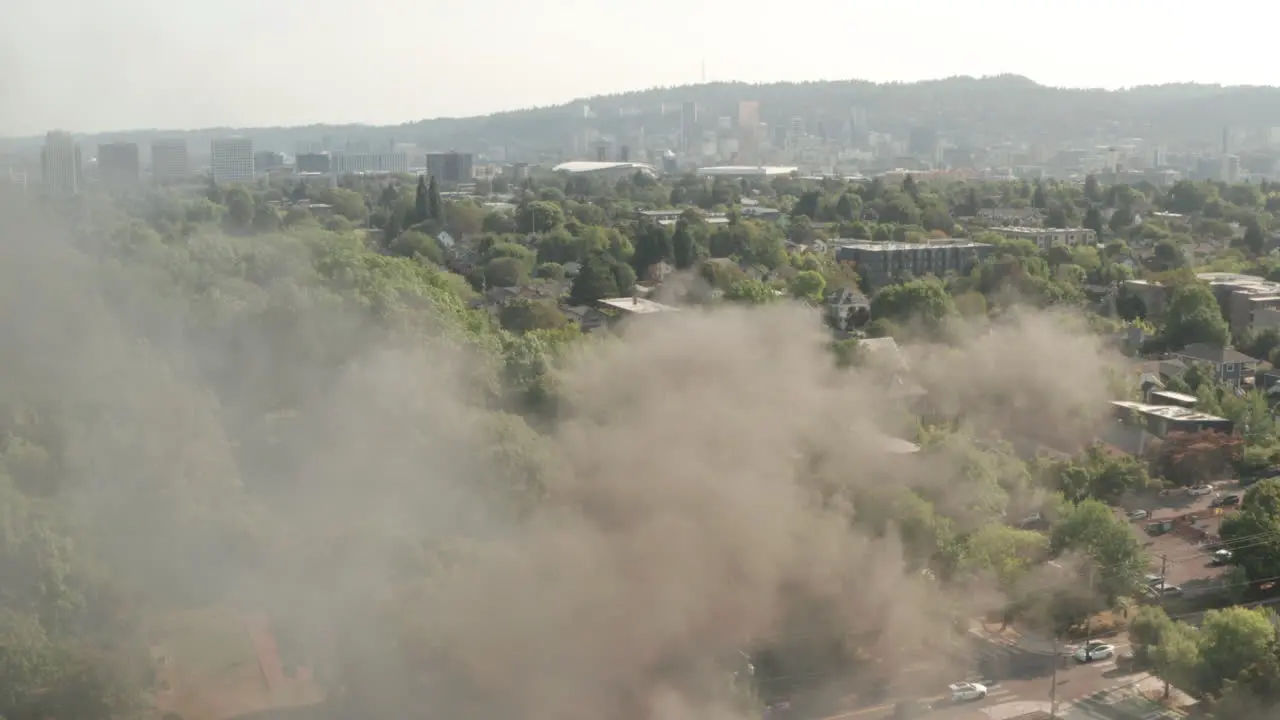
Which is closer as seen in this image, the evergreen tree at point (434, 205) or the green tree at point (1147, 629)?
the green tree at point (1147, 629)

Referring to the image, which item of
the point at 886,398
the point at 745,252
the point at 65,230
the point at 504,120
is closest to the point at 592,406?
the point at 886,398

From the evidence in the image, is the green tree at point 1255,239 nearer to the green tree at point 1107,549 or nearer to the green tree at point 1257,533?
the green tree at point 1257,533

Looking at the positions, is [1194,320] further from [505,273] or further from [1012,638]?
[505,273]

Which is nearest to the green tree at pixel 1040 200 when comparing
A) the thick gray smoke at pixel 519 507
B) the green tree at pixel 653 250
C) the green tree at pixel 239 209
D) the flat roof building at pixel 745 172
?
the green tree at pixel 653 250

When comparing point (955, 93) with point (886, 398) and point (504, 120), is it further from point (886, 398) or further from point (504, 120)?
point (886, 398)

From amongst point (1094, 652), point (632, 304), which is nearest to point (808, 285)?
point (632, 304)

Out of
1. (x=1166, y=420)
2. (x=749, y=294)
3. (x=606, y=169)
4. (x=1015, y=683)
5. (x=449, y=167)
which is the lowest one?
(x=1015, y=683)
